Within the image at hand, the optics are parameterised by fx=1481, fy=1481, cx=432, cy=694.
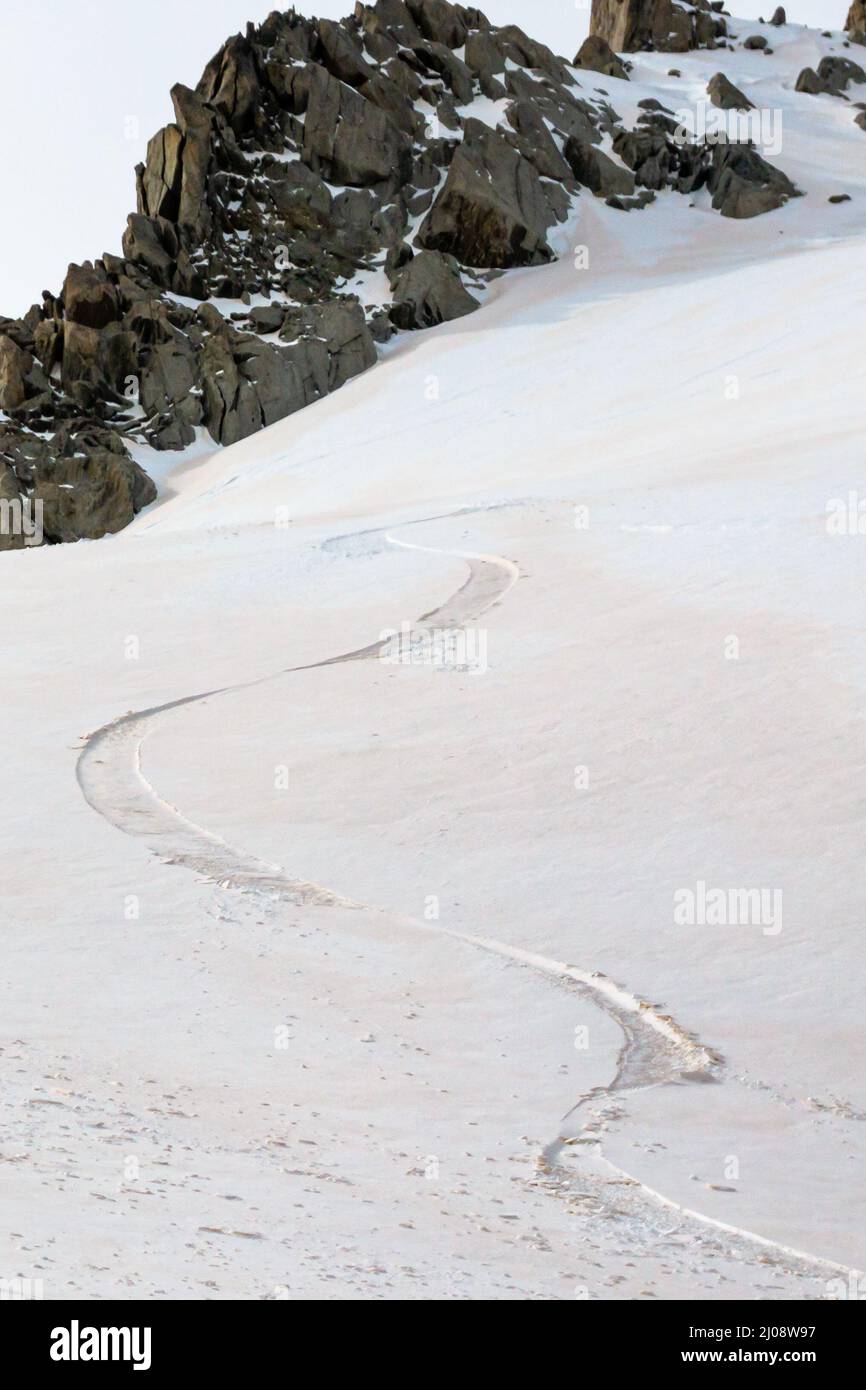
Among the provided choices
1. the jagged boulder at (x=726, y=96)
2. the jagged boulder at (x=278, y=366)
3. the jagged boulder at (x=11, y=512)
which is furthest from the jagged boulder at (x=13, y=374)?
the jagged boulder at (x=726, y=96)

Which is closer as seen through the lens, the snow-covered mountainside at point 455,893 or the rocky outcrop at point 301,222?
the snow-covered mountainside at point 455,893

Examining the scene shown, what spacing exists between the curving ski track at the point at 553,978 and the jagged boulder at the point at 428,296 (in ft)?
116

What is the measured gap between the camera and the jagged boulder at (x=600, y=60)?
64.3 meters

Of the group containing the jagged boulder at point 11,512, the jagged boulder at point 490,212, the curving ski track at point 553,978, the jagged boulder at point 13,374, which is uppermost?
the jagged boulder at point 490,212

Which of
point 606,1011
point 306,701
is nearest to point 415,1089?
point 606,1011

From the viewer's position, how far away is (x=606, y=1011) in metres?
7.12

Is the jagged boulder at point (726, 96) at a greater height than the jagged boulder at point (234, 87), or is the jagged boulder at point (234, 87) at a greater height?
the jagged boulder at point (726, 96)

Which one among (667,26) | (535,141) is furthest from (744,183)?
(667,26)

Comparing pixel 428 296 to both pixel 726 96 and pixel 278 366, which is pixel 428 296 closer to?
pixel 278 366

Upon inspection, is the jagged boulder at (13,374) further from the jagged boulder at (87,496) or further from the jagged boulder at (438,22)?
the jagged boulder at (438,22)

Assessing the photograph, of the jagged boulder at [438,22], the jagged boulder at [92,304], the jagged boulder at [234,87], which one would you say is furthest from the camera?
the jagged boulder at [438,22]

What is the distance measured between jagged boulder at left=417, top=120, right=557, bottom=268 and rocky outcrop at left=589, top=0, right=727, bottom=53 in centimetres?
2192

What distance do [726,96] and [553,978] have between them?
2340 inches
